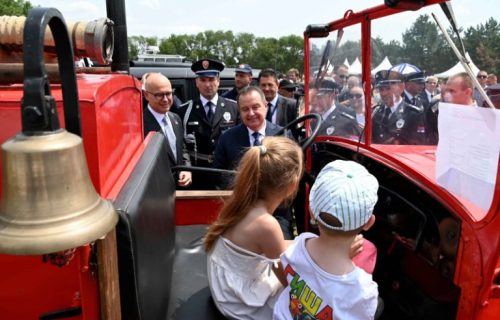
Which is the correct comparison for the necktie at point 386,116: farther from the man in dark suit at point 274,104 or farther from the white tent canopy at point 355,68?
the man in dark suit at point 274,104

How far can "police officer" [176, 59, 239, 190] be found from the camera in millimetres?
4168

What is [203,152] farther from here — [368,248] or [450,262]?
[450,262]

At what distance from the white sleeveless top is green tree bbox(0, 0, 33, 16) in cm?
2534

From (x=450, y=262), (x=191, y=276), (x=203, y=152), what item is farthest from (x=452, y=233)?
(x=203, y=152)

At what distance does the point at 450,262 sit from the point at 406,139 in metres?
0.62

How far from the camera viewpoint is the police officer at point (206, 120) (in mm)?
4168

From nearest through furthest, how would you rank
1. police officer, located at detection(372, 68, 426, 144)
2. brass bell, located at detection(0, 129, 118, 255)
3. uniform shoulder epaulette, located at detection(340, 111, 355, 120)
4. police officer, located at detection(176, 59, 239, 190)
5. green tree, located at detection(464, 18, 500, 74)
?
brass bell, located at detection(0, 129, 118, 255)
green tree, located at detection(464, 18, 500, 74)
police officer, located at detection(372, 68, 426, 144)
uniform shoulder epaulette, located at detection(340, 111, 355, 120)
police officer, located at detection(176, 59, 239, 190)

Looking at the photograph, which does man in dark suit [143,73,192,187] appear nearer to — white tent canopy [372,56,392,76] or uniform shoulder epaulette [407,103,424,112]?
white tent canopy [372,56,392,76]

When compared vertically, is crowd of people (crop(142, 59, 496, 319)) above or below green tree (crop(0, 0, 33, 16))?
below

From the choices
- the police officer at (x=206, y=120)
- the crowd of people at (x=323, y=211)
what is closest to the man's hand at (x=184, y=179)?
the police officer at (x=206, y=120)

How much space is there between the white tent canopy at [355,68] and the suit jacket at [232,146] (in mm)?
1046

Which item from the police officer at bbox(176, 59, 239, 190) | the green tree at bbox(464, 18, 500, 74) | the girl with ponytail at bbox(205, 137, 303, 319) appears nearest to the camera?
the green tree at bbox(464, 18, 500, 74)

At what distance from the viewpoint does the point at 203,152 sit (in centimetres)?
421

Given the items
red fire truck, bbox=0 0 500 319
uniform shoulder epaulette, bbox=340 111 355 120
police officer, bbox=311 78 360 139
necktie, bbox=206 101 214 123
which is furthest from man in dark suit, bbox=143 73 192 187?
uniform shoulder epaulette, bbox=340 111 355 120
